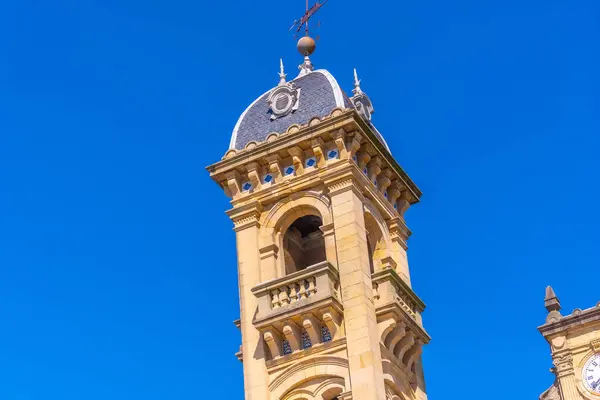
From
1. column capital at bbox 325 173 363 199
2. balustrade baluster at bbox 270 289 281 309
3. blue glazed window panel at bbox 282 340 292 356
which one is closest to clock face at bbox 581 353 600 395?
column capital at bbox 325 173 363 199

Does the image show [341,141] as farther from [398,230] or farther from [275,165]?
[398,230]

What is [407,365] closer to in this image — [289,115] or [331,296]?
[331,296]

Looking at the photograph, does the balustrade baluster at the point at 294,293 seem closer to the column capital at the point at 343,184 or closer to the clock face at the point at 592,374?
the column capital at the point at 343,184

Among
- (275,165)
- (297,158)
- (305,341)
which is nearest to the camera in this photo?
(305,341)

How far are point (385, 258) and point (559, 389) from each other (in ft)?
25.1

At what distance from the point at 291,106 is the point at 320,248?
13.9 ft

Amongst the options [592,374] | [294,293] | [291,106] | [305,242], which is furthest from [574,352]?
[291,106]

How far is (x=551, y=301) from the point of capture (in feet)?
177

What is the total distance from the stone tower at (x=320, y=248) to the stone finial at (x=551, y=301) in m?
5.68

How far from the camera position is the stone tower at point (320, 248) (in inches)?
1815

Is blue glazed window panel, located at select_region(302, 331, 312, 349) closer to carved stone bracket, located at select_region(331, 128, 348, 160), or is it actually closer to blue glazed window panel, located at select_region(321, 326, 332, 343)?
blue glazed window panel, located at select_region(321, 326, 332, 343)

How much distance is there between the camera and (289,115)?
50.7 meters

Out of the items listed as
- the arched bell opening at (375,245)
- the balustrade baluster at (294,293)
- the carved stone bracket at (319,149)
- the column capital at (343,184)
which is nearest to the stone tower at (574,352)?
the arched bell opening at (375,245)

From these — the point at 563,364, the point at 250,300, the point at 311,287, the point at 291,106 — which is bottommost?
the point at 311,287
